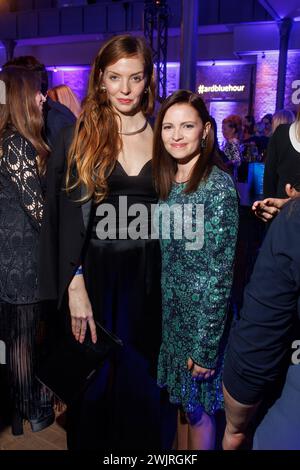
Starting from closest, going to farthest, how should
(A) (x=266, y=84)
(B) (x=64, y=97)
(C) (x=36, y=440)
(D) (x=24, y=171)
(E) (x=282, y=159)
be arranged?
(D) (x=24, y=171), (C) (x=36, y=440), (E) (x=282, y=159), (B) (x=64, y=97), (A) (x=266, y=84)

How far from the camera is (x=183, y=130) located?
5.45 ft

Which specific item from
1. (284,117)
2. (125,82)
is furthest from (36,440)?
(284,117)

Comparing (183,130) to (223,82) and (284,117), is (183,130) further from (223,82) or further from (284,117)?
(223,82)

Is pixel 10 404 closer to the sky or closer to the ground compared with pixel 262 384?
closer to the ground

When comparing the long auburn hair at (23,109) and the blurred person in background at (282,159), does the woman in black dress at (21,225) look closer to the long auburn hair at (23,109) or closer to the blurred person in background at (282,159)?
the long auburn hair at (23,109)

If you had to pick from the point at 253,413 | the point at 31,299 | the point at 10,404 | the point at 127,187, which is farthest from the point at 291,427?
the point at 10,404

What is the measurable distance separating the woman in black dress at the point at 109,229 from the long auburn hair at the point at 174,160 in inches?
2.3

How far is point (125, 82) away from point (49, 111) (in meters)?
0.73

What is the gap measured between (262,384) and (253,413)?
0.13 meters

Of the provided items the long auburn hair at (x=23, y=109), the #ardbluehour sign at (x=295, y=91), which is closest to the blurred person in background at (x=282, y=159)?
the long auburn hair at (x=23, y=109)

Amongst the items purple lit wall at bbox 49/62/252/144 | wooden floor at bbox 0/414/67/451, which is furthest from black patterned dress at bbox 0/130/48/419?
purple lit wall at bbox 49/62/252/144

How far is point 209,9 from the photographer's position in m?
11.7

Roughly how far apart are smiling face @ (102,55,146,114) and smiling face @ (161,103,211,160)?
0.18 meters

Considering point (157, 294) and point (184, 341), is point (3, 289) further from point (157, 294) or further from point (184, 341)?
point (184, 341)
